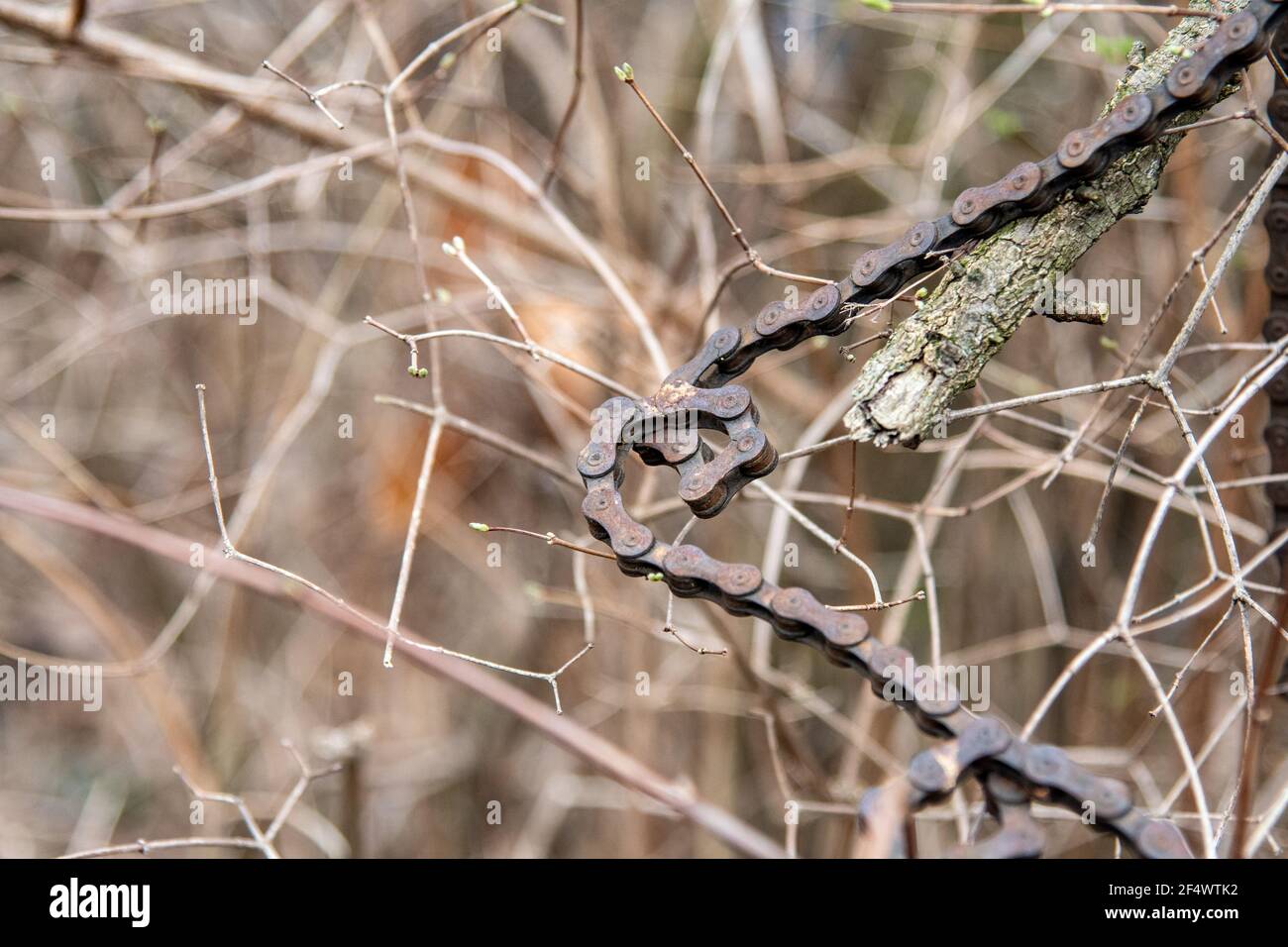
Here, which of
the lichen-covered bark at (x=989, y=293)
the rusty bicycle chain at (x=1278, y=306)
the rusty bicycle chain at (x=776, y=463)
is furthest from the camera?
the rusty bicycle chain at (x=1278, y=306)

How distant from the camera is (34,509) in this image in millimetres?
2914

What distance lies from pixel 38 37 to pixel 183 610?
1815 mm

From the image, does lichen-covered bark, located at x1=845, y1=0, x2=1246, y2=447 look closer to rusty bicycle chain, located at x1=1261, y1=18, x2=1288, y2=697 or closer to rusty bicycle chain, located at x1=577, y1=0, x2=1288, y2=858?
rusty bicycle chain, located at x1=577, y1=0, x2=1288, y2=858

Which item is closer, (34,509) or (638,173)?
(34,509)

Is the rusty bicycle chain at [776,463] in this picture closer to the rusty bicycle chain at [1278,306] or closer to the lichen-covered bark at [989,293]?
the lichen-covered bark at [989,293]

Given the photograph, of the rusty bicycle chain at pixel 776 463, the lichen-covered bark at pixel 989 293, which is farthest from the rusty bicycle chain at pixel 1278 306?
the rusty bicycle chain at pixel 776 463

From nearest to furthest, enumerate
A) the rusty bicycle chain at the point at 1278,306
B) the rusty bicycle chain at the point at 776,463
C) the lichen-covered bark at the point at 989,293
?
the rusty bicycle chain at the point at 776,463, the lichen-covered bark at the point at 989,293, the rusty bicycle chain at the point at 1278,306

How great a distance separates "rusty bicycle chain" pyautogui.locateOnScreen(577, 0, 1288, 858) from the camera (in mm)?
1381

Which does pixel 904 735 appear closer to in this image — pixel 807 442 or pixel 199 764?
pixel 807 442

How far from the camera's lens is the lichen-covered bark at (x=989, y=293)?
5.28 feet

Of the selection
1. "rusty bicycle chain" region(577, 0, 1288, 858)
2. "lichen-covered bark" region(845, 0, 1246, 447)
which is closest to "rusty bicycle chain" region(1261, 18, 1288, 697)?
"lichen-covered bark" region(845, 0, 1246, 447)

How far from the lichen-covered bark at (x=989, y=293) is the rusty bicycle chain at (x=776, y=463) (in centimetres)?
6

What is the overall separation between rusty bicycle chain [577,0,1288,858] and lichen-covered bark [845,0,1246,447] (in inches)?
2.2

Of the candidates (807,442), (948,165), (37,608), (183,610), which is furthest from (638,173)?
(37,608)
